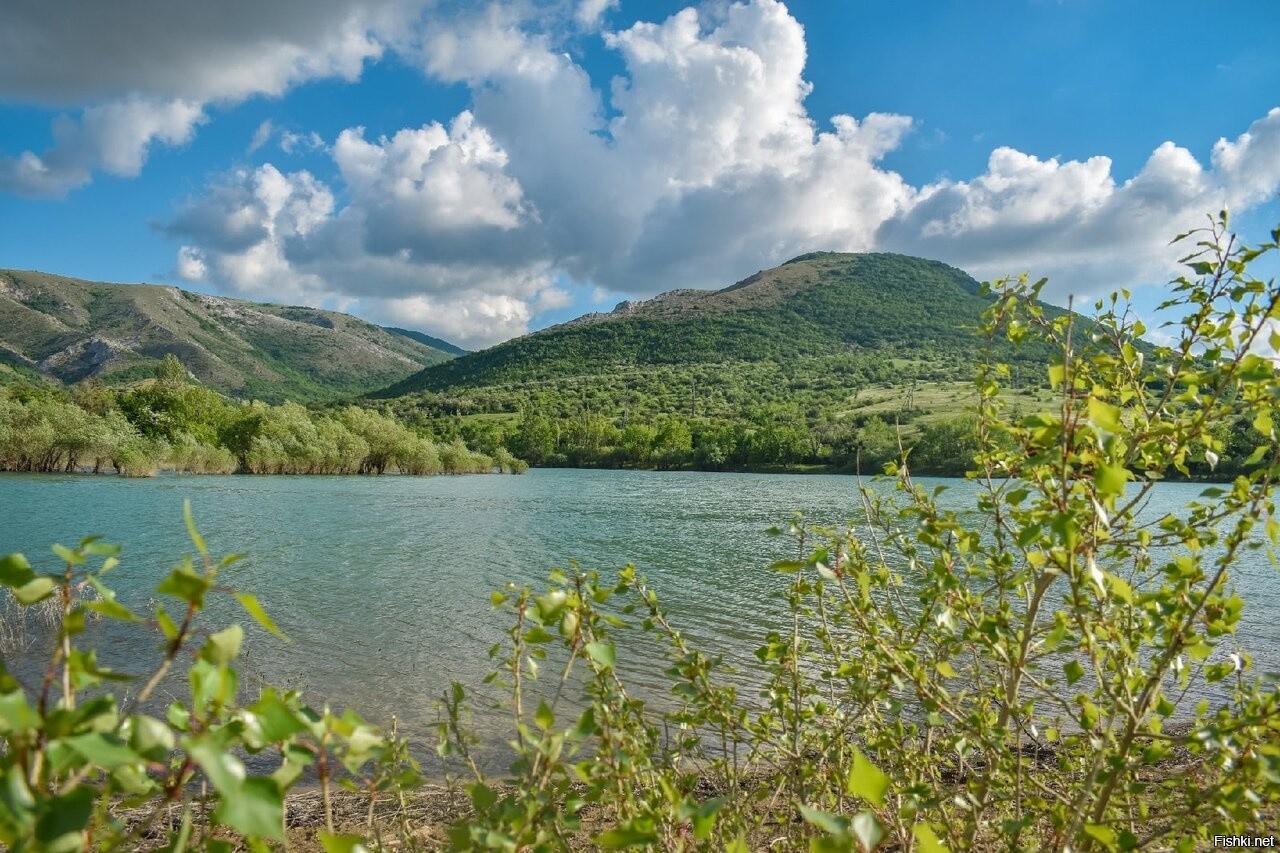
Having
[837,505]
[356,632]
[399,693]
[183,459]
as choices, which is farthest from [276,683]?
[183,459]

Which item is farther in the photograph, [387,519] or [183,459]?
[183,459]

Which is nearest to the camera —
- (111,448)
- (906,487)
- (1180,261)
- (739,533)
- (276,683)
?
(1180,261)

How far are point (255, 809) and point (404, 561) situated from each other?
24.0 metres

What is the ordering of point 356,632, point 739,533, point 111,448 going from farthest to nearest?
1. point 111,448
2. point 739,533
3. point 356,632

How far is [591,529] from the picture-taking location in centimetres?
3356

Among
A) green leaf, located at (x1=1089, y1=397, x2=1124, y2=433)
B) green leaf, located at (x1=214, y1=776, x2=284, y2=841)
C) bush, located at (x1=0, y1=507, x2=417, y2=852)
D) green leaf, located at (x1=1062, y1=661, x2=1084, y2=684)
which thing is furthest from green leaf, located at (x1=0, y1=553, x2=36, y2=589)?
green leaf, located at (x1=1062, y1=661, x2=1084, y2=684)

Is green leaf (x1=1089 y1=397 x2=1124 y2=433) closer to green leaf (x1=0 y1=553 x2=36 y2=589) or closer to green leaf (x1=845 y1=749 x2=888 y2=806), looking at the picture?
green leaf (x1=845 y1=749 x2=888 y2=806)

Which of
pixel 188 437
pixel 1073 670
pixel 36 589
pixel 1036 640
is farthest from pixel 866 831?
pixel 188 437

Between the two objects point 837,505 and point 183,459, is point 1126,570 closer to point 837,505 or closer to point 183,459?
point 837,505

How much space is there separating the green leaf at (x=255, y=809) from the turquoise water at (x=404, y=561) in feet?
9.17

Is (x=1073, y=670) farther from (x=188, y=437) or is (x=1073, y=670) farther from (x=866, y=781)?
(x=188, y=437)

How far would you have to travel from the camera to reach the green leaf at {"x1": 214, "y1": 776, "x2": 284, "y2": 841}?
3.21 feet

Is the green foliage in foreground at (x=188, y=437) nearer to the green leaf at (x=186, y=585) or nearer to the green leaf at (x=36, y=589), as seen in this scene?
the green leaf at (x=36, y=589)

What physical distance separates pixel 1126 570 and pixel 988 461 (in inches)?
175
